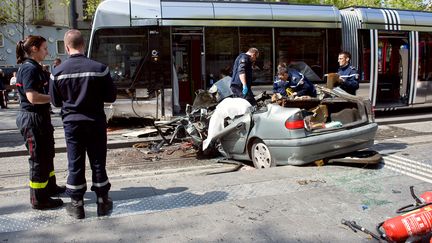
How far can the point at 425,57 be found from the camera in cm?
1251

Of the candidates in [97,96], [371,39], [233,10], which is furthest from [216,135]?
[371,39]

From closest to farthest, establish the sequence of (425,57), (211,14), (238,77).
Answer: (238,77)
(211,14)
(425,57)

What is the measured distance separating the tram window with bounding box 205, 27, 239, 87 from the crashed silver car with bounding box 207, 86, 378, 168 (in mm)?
3717

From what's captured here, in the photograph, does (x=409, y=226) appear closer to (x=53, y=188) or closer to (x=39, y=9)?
(x=53, y=188)

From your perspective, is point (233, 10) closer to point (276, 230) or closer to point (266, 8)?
point (266, 8)

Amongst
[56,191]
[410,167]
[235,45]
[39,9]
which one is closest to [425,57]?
[235,45]

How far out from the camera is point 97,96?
378cm

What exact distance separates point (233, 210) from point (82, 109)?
5.56 feet

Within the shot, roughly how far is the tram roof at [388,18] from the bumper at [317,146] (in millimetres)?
6244

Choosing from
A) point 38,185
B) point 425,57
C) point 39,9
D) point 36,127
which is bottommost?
point 38,185

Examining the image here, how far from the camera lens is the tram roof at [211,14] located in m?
9.45

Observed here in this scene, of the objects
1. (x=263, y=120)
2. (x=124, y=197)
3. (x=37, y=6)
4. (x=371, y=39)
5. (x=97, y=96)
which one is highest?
(x=37, y=6)

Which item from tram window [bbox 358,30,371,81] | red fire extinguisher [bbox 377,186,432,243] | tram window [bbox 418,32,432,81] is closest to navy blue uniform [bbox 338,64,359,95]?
red fire extinguisher [bbox 377,186,432,243]

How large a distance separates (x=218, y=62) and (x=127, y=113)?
2511 mm
